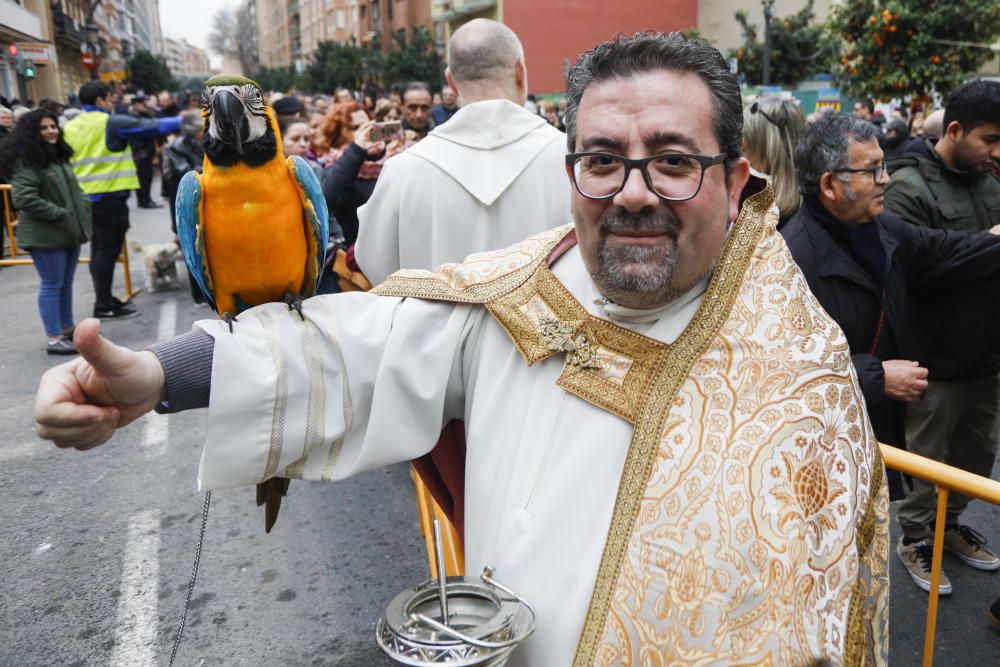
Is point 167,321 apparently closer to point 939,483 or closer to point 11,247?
point 11,247

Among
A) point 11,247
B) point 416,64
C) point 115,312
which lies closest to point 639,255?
point 115,312

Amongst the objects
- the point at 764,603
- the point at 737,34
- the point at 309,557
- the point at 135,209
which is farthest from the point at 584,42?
the point at 764,603

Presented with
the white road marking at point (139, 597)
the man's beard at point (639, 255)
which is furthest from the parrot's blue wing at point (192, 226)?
the white road marking at point (139, 597)

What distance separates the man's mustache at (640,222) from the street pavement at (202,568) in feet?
7.26

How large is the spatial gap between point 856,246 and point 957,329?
76 cm

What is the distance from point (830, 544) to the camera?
1271 mm

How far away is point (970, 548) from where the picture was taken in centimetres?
337

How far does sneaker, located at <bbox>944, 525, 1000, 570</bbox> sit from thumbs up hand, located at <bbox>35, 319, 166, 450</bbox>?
342 cm

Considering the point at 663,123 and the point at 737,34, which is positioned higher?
the point at 737,34

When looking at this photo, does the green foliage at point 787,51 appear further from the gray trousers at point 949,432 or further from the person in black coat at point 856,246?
the person in black coat at point 856,246

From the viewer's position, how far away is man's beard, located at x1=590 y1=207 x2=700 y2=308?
1.34 meters

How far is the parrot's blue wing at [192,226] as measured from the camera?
182 cm

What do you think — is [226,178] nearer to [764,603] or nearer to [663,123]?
[663,123]

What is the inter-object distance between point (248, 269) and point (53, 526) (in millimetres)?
2729
